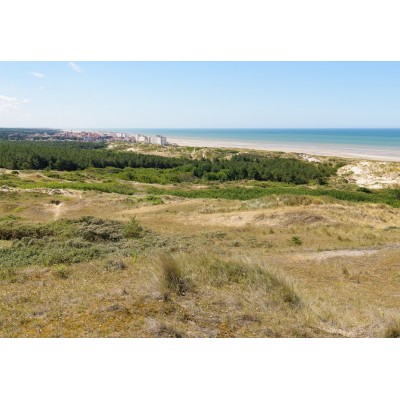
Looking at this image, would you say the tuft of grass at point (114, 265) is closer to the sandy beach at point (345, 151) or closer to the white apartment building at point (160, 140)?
the sandy beach at point (345, 151)

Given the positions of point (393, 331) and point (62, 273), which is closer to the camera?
point (393, 331)

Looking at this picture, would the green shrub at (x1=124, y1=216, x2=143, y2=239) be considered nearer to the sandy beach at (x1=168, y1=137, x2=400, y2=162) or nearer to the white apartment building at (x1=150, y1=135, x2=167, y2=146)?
the sandy beach at (x1=168, y1=137, x2=400, y2=162)

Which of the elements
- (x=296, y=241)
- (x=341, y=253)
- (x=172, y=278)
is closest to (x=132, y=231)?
(x=296, y=241)

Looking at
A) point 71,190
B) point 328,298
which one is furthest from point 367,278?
point 71,190

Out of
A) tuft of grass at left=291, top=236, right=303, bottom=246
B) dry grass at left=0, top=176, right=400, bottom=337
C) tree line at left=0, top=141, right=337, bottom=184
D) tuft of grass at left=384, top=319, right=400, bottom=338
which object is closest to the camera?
tuft of grass at left=384, top=319, right=400, bottom=338

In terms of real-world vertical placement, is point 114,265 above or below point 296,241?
Result: above

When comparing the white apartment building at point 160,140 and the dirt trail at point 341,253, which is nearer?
the dirt trail at point 341,253

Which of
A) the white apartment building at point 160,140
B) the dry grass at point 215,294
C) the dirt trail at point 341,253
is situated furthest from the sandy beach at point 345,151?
the dry grass at point 215,294

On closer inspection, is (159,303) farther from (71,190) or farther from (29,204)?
(71,190)

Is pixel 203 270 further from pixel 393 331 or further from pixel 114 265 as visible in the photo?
pixel 393 331

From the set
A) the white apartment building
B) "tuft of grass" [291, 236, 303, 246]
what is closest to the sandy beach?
the white apartment building

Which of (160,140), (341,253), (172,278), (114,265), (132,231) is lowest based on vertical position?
(132,231)
